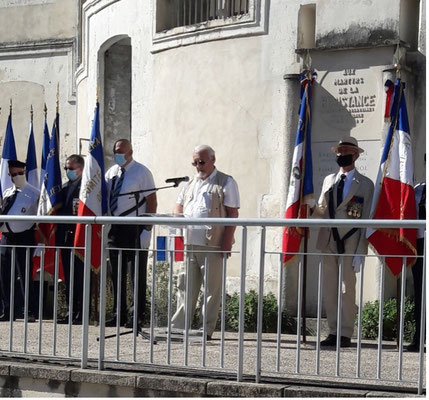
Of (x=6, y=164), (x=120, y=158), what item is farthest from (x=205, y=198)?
(x=6, y=164)

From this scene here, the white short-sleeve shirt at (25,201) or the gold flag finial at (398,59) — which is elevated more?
the gold flag finial at (398,59)

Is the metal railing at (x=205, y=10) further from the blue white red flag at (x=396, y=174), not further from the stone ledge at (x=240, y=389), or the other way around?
the stone ledge at (x=240, y=389)

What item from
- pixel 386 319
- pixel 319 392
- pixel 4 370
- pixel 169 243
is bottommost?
pixel 4 370

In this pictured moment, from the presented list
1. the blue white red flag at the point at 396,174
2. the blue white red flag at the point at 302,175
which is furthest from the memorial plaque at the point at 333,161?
the blue white red flag at the point at 396,174

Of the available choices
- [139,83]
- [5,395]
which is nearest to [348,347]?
[5,395]

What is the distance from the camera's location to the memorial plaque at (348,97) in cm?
1223

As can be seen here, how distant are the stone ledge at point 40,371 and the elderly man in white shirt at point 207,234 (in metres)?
0.90

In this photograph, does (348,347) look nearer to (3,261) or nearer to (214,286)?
(214,286)

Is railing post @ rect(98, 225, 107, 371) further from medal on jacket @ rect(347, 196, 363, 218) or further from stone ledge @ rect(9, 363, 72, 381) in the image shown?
medal on jacket @ rect(347, 196, 363, 218)

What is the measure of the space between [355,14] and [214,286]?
5127 millimetres

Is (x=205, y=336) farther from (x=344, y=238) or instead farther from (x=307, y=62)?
(x=307, y=62)

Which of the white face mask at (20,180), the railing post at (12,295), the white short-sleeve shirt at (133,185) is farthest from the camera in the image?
the white face mask at (20,180)

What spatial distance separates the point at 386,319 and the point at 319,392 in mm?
2900

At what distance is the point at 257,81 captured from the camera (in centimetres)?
1329
